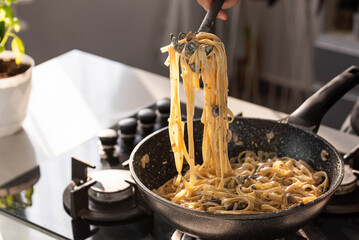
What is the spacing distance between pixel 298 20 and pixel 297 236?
291 centimetres

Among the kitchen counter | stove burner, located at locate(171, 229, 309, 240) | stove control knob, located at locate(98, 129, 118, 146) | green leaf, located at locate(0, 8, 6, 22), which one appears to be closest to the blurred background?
the kitchen counter

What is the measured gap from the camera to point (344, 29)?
163 inches

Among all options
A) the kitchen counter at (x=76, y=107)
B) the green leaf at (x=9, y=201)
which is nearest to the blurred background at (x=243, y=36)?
the kitchen counter at (x=76, y=107)

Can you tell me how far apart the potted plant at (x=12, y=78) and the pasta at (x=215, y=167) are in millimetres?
636

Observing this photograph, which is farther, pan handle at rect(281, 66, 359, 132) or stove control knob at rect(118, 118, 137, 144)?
stove control knob at rect(118, 118, 137, 144)

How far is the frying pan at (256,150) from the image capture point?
1180mm

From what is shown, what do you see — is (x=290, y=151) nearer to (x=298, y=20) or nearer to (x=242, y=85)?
(x=298, y=20)

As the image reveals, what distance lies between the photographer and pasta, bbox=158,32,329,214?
1.36 metres

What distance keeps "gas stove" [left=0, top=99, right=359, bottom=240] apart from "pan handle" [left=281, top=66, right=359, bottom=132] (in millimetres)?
170

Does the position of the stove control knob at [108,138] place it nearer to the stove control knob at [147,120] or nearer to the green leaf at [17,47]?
the stove control knob at [147,120]

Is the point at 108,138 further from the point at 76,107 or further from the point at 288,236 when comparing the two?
the point at 288,236

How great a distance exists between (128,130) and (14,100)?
1.28ft

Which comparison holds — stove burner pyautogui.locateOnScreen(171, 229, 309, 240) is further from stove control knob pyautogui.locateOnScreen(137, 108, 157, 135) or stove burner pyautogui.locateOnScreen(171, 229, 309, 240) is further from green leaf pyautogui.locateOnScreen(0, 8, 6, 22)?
green leaf pyautogui.locateOnScreen(0, 8, 6, 22)

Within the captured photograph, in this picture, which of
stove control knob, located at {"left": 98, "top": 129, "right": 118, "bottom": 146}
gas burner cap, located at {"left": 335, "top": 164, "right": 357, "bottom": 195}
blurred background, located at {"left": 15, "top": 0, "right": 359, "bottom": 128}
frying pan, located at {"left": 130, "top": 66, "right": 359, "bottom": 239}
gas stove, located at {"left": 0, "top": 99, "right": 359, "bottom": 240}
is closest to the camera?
frying pan, located at {"left": 130, "top": 66, "right": 359, "bottom": 239}
